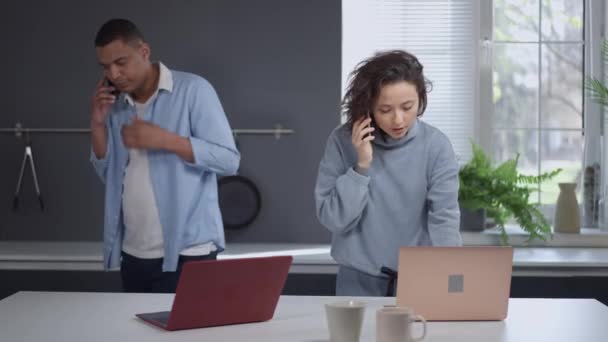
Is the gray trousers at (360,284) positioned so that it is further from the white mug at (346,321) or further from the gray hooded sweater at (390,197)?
the white mug at (346,321)

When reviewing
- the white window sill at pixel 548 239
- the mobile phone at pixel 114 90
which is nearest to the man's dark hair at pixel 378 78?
the mobile phone at pixel 114 90

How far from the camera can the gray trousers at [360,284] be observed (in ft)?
8.95

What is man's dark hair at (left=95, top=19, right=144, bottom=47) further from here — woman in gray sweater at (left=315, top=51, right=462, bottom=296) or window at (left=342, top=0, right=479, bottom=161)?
window at (left=342, top=0, right=479, bottom=161)

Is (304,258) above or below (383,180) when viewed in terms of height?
below

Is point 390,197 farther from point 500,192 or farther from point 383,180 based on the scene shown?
point 500,192

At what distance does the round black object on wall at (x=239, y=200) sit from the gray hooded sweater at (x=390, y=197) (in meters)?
1.83

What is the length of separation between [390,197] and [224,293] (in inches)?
29.7

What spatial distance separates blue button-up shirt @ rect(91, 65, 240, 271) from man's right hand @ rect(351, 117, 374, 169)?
1.97 ft

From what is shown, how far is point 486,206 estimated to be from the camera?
4387mm

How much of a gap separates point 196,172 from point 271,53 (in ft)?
5.09

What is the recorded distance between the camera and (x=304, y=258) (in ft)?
13.3

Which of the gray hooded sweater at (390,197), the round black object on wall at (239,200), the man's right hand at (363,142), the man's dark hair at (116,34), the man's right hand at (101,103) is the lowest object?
the round black object on wall at (239,200)

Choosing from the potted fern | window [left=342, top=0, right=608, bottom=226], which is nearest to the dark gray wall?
window [left=342, top=0, right=608, bottom=226]

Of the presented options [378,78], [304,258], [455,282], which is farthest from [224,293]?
[304,258]
